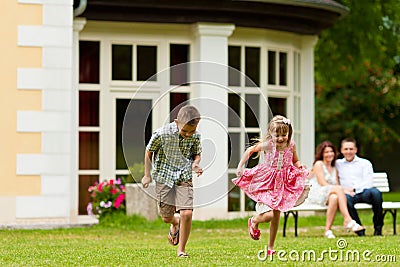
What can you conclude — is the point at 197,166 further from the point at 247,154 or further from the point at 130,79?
the point at 130,79

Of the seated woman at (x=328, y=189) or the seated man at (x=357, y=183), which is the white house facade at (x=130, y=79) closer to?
the seated woman at (x=328, y=189)

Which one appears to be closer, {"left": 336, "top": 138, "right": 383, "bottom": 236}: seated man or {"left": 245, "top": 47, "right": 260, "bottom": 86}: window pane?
{"left": 336, "top": 138, "right": 383, "bottom": 236}: seated man

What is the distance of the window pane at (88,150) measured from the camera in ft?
49.4

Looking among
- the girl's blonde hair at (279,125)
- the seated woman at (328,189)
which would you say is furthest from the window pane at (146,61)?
the girl's blonde hair at (279,125)

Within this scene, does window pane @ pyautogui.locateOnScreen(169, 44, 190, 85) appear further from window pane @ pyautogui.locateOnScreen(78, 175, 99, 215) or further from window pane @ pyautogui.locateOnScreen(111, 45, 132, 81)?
window pane @ pyautogui.locateOnScreen(78, 175, 99, 215)

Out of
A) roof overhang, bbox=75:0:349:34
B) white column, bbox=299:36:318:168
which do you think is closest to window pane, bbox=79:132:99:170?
roof overhang, bbox=75:0:349:34

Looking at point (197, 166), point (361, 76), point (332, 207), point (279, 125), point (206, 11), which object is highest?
point (206, 11)

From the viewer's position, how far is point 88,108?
15.1 m

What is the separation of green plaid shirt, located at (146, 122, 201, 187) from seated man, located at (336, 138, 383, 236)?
428cm

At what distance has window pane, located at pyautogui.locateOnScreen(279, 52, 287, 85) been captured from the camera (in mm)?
16172

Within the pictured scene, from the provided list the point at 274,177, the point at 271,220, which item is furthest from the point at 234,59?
the point at 271,220

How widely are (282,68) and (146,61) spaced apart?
7.42 feet

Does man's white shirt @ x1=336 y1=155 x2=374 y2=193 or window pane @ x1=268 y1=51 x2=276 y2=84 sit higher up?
window pane @ x1=268 y1=51 x2=276 y2=84

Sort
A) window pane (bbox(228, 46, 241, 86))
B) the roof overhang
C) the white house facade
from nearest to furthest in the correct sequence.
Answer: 1. the white house facade
2. the roof overhang
3. window pane (bbox(228, 46, 241, 86))
